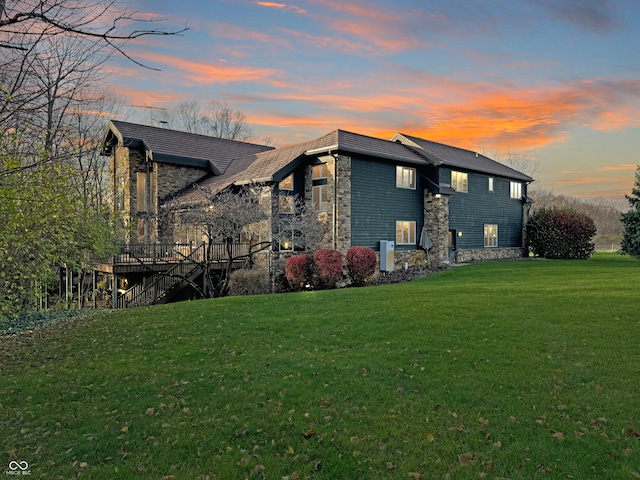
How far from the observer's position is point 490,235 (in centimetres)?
2828

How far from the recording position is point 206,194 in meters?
19.3

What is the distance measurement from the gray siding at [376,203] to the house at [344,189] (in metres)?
0.05

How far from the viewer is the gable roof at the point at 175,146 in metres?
23.2

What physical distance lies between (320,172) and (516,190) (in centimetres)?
1747

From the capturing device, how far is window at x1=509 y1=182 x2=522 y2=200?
30.2 metres

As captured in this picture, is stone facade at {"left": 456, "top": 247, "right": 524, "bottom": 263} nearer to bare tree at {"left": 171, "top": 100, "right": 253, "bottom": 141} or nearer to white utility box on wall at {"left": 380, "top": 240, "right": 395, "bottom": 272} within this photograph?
white utility box on wall at {"left": 380, "top": 240, "right": 395, "bottom": 272}

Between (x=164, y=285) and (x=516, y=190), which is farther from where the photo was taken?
(x=516, y=190)

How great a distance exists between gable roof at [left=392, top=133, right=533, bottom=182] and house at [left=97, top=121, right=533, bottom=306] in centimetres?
13

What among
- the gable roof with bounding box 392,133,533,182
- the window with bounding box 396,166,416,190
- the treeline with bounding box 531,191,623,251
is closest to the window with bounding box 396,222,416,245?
the window with bounding box 396,166,416,190

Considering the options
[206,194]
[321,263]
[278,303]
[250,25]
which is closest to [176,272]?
[206,194]

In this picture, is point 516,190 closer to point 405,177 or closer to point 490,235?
point 490,235

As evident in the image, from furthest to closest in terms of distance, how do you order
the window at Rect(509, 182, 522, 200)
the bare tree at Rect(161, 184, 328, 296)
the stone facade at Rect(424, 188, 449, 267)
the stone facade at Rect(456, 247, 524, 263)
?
1. the window at Rect(509, 182, 522, 200)
2. the stone facade at Rect(456, 247, 524, 263)
3. the stone facade at Rect(424, 188, 449, 267)
4. the bare tree at Rect(161, 184, 328, 296)

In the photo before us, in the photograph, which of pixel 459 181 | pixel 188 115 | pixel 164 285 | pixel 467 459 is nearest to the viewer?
pixel 467 459

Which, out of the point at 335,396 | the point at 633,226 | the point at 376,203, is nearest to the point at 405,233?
the point at 376,203
